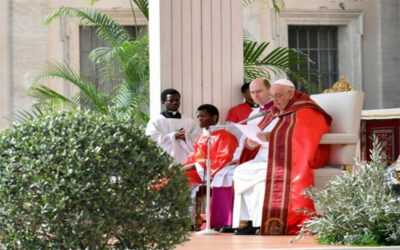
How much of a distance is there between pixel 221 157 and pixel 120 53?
180 inches

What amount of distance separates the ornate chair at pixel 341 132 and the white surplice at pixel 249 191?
0.53m

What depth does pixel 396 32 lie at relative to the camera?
20484 millimetres

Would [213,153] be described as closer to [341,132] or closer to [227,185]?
[227,185]

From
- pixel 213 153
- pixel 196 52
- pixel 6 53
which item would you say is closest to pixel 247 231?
pixel 213 153

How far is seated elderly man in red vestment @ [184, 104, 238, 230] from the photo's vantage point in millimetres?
10578

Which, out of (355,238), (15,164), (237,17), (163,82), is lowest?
(355,238)

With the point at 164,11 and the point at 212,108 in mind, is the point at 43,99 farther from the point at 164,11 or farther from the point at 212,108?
the point at 212,108

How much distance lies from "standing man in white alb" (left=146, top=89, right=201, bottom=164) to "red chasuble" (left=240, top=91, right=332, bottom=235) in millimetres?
1452


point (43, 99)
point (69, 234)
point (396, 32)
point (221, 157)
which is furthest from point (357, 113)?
point (396, 32)

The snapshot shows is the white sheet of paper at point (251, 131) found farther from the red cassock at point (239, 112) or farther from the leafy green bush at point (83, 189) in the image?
the leafy green bush at point (83, 189)

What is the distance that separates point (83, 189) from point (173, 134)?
5398mm

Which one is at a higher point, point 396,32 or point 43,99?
point 396,32

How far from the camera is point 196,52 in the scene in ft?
39.0

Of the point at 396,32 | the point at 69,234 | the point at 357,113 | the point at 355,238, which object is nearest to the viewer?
the point at 69,234
